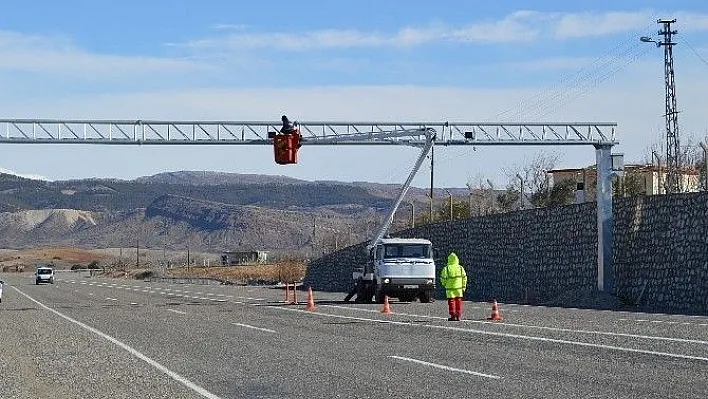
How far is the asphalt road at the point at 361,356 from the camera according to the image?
15367 mm

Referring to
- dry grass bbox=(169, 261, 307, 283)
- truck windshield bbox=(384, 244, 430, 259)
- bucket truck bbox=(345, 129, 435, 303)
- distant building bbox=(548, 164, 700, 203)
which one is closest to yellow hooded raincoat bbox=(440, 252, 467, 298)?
bucket truck bbox=(345, 129, 435, 303)

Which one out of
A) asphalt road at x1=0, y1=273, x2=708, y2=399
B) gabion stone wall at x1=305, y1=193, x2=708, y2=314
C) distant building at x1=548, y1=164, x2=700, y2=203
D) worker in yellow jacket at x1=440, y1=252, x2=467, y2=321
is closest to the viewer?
asphalt road at x1=0, y1=273, x2=708, y2=399

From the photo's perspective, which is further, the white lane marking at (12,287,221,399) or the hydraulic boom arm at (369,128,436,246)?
the hydraulic boom arm at (369,128,436,246)

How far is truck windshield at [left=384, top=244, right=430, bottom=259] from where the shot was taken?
139 ft

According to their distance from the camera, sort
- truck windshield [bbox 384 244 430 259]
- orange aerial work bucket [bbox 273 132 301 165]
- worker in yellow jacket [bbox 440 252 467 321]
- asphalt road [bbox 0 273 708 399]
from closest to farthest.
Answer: asphalt road [bbox 0 273 708 399], worker in yellow jacket [bbox 440 252 467 321], orange aerial work bucket [bbox 273 132 301 165], truck windshield [bbox 384 244 430 259]

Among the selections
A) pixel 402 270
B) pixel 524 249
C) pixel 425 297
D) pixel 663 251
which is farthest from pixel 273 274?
pixel 663 251

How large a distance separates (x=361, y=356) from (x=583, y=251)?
2667 centimetres

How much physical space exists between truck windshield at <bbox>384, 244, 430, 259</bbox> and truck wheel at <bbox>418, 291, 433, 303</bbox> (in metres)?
1.33

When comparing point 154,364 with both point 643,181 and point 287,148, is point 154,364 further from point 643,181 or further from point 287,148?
A: point 643,181

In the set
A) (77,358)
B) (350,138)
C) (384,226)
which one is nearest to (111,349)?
(77,358)

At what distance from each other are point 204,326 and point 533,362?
1348cm

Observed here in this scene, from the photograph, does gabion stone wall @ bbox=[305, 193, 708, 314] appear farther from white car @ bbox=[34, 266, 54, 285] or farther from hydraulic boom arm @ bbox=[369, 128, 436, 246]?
white car @ bbox=[34, 266, 54, 285]

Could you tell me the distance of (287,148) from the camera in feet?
139

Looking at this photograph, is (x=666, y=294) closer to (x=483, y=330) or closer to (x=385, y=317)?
(x=385, y=317)
